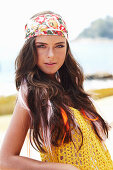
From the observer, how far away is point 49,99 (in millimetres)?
943

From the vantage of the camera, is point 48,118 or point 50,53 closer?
point 48,118

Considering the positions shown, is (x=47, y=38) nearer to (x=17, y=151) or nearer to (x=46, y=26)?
(x=46, y=26)

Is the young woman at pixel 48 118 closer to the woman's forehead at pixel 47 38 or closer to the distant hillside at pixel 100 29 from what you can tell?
the woman's forehead at pixel 47 38

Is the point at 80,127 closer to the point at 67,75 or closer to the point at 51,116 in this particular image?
the point at 51,116

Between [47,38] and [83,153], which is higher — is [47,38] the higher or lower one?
the higher one

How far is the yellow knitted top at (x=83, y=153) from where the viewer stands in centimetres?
93

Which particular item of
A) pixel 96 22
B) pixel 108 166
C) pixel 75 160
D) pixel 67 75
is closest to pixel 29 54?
pixel 67 75

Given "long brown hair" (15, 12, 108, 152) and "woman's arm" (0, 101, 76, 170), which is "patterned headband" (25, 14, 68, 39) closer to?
"long brown hair" (15, 12, 108, 152)

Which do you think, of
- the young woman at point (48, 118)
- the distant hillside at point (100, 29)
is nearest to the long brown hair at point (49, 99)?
the young woman at point (48, 118)

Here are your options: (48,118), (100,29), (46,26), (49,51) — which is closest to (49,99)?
(48,118)

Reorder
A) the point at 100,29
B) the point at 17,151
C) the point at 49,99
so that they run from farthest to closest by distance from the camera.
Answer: the point at 100,29
the point at 49,99
the point at 17,151

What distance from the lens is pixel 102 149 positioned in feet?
3.48

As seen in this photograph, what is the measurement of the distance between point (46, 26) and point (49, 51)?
0.39ft

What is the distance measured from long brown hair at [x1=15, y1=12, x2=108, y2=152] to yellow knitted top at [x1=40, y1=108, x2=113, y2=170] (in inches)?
1.3
